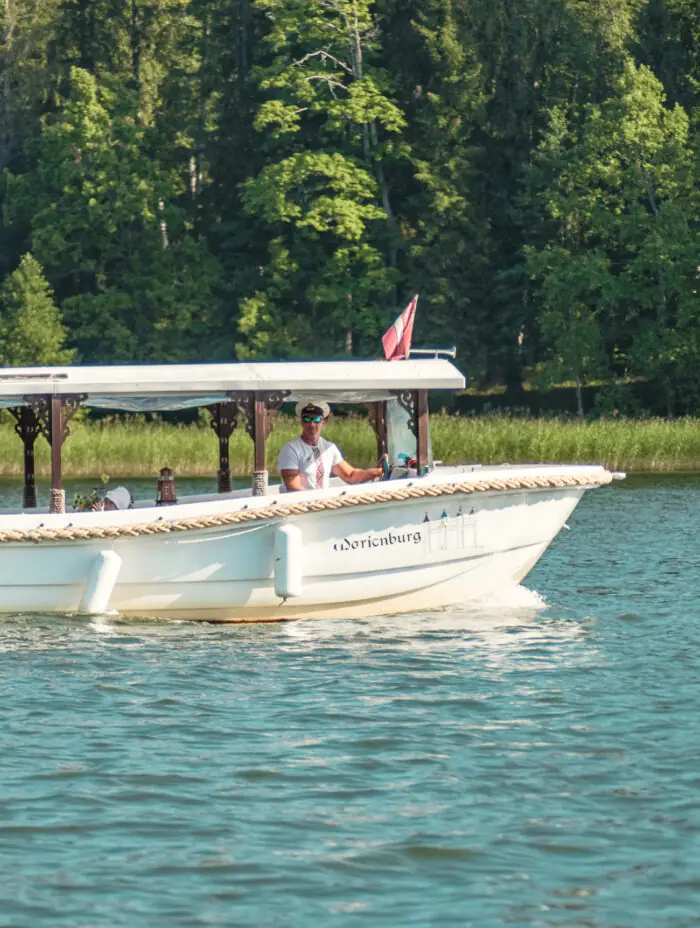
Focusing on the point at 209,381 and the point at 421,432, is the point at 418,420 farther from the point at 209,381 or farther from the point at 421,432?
the point at 209,381

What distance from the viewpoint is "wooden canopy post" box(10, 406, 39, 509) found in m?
17.8

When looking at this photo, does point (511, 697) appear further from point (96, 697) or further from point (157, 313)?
point (157, 313)

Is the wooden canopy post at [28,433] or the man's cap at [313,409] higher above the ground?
the man's cap at [313,409]

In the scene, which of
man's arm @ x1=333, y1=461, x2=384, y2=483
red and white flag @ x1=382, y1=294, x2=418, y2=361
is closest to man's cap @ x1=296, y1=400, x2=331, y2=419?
man's arm @ x1=333, y1=461, x2=384, y2=483

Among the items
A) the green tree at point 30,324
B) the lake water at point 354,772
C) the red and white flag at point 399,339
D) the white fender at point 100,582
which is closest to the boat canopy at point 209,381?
the red and white flag at point 399,339

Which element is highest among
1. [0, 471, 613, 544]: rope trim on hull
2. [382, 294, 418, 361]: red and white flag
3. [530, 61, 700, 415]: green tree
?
[530, 61, 700, 415]: green tree

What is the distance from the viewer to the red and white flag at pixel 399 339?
1733 centimetres

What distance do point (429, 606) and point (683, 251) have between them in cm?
3762

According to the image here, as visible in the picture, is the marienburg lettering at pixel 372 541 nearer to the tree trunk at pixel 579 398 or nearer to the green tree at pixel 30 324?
the tree trunk at pixel 579 398

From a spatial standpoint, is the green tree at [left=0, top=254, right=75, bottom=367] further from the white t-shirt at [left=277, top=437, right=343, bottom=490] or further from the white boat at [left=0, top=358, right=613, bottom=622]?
the white t-shirt at [left=277, top=437, right=343, bottom=490]

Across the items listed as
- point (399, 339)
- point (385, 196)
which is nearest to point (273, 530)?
point (399, 339)

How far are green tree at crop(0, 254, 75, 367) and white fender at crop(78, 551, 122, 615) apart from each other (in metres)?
42.5

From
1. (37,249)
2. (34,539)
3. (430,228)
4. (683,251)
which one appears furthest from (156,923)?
(37,249)

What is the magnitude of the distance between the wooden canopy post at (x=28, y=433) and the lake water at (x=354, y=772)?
7.85ft
